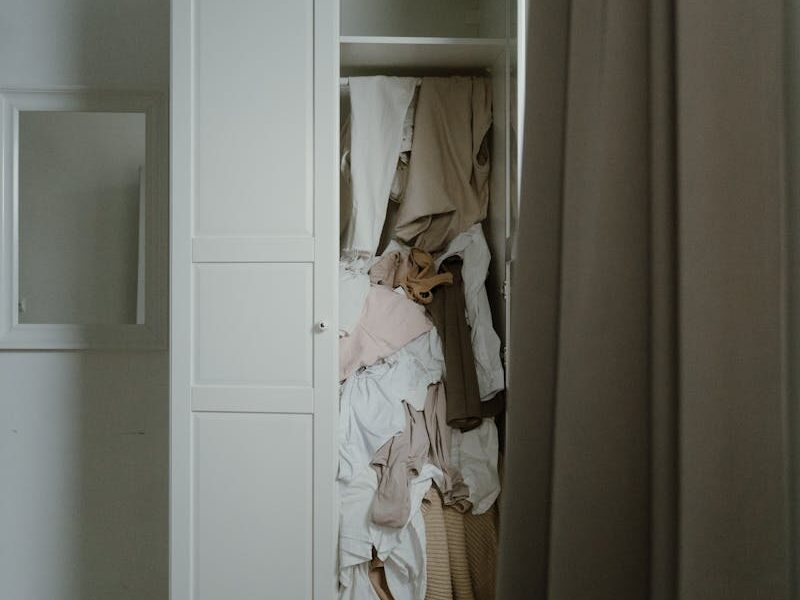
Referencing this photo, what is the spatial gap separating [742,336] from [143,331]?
189cm

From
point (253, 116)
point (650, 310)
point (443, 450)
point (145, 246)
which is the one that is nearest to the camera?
point (650, 310)

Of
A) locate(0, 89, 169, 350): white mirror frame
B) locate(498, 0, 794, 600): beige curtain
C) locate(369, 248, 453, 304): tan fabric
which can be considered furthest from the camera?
locate(0, 89, 169, 350): white mirror frame

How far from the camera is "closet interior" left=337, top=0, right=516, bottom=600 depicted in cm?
172

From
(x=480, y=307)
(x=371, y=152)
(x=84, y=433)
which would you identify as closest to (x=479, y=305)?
(x=480, y=307)

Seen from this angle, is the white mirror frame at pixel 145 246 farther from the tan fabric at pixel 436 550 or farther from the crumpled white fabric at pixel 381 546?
the tan fabric at pixel 436 550

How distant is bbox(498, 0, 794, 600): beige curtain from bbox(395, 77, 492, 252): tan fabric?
1077 mm

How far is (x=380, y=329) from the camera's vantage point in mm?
1830

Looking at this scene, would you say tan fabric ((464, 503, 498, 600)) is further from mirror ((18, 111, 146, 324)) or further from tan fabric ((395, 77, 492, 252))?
mirror ((18, 111, 146, 324))

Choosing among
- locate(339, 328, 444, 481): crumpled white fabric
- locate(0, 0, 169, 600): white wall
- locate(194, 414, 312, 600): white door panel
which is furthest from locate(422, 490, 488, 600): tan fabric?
locate(0, 0, 169, 600): white wall

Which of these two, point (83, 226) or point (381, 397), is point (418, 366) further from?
point (83, 226)

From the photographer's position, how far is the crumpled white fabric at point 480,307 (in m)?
1.81

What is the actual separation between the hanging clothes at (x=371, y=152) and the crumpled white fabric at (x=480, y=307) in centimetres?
23

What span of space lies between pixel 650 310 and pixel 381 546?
1230 mm

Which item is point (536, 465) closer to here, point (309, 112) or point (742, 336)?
point (742, 336)
